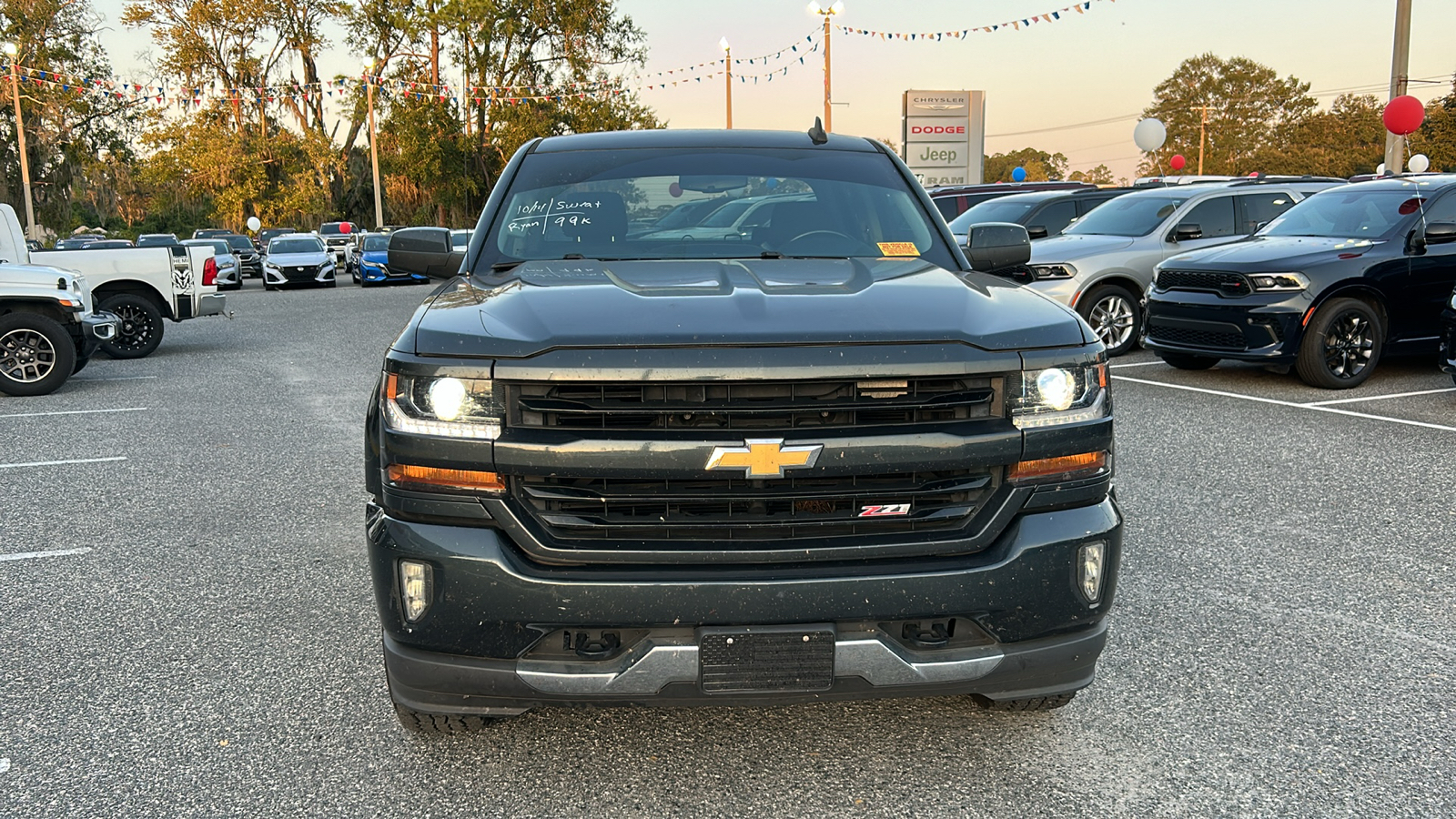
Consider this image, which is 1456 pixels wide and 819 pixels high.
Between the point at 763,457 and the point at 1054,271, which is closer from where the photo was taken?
the point at 763,457

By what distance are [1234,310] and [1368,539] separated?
15.3 feet

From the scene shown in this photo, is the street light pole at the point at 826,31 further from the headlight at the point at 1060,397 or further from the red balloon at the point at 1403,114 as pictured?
the headlight at the point at 1060,397

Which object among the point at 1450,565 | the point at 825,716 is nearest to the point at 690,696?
the point at 825,716

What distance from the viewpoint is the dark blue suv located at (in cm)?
923

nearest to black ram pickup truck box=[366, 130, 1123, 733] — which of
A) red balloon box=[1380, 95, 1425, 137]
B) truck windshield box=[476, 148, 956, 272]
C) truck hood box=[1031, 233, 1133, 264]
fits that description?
truck windshield box=[476, 148, 956, 272]

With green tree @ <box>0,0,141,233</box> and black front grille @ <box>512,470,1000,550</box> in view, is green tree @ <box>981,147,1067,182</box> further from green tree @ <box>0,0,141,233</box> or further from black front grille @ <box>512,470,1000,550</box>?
black front grille @ <box>512,470,1000,550</box>

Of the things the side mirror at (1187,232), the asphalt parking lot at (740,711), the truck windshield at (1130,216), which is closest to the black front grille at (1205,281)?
the side mirror at (1187,232)

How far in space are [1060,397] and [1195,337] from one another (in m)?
7.83

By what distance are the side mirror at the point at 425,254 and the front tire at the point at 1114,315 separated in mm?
8670

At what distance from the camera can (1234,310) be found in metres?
9.40

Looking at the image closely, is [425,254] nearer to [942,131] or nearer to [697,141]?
[697,141]

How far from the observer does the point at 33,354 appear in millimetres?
10750

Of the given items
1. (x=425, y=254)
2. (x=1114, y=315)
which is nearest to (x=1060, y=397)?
(x=425, y=254)

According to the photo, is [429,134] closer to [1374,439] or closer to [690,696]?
[1374,439]
